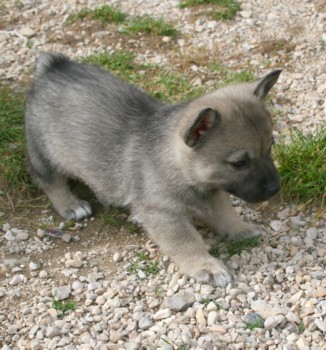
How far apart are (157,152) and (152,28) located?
128 inches

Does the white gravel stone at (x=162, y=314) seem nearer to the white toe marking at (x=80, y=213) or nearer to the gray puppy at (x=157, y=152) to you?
the gray puppy at (x=157, y=152)

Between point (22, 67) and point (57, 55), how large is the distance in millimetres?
1908

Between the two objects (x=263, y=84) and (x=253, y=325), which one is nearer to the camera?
(x=253, y=325)

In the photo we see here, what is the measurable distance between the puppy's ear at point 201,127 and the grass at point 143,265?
1086 millimetres

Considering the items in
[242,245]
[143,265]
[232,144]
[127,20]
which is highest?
[232,144]

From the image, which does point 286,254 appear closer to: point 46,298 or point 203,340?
point 203,340

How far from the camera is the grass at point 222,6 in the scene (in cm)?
804

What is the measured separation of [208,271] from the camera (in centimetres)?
502

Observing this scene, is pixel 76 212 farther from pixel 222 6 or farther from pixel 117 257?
pixel 222 6

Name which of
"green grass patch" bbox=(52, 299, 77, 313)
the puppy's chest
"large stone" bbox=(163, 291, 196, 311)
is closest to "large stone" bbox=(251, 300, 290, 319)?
"large stone" bbox=(163, 291, 196, 311)

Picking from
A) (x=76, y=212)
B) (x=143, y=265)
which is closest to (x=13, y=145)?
(x=76, y=212)

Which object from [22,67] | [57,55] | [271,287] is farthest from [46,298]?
[22,67]

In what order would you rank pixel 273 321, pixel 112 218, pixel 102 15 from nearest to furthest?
pixel 273 321 → pixel 112 218 → pixel 102 15

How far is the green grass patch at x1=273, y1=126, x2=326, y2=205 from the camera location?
5637 millimetres
